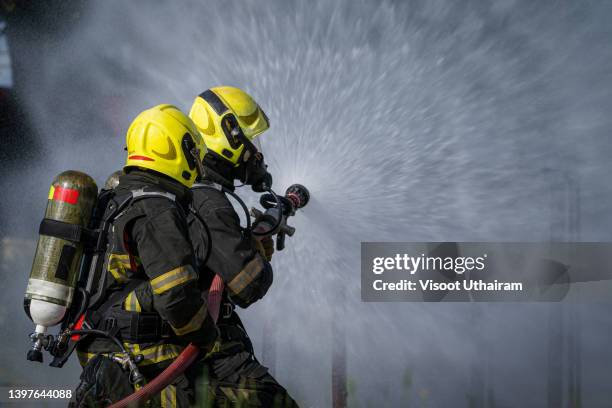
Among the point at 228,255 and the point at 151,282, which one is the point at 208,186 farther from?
the point at 151,282

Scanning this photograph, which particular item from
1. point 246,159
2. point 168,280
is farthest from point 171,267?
point 246,159

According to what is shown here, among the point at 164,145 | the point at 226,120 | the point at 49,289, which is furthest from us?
the point at 226,120

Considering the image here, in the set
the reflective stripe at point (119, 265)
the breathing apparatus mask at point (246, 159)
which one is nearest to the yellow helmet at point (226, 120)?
the breathing apparatus mask at point (246, 159)

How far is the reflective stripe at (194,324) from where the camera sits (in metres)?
2.82

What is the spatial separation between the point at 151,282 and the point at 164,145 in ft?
2.19

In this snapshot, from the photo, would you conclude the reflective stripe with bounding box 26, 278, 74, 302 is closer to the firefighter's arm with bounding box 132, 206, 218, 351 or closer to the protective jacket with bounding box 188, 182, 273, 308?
the firefighter's arm with bounding box 132, 206, 218, 351

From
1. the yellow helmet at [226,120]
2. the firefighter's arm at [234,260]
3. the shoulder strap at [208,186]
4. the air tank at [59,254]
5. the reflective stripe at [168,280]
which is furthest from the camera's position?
the yellow helmet at [226,120]

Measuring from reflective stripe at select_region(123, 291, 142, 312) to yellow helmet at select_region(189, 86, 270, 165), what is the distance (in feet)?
3.79

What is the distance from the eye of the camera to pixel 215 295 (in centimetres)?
329

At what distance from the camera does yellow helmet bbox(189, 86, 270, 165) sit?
382cm

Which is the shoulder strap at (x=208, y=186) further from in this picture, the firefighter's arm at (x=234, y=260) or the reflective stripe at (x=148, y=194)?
the reflective stripe at (x=148, y=194)

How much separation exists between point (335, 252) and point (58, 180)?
5.05 metres

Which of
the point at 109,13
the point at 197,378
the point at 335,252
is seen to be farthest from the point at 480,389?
the point at 109,13

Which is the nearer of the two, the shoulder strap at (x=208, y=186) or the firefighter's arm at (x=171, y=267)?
the firefighter's arm at (x=171, y=267)
